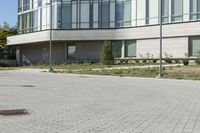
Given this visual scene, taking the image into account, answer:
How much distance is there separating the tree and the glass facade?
40.1 feet

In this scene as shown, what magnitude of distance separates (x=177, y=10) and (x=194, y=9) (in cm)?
216

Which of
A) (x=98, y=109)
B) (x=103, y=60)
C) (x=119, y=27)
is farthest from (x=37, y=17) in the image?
(x=98, y=109)

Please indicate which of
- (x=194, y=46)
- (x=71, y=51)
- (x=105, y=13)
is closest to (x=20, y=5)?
(x=71, y=51)

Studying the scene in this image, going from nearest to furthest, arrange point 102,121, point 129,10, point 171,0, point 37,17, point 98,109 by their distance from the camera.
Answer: point 102,121
point 98,109
point 171,0
point 129,10
point 37,17

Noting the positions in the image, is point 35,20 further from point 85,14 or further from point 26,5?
point 85,14

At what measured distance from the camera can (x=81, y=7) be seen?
59.8 m

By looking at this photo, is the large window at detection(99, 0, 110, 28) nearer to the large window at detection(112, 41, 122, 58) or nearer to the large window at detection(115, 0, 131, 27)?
the large window at detection(115, 0, 131, 27)

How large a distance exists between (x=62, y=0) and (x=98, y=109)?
48126 millimetres

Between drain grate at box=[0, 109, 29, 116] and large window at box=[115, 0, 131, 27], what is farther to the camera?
large window at box=[115, 0, 131, 27]

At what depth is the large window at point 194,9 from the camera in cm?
4872

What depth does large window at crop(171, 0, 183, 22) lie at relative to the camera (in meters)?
50.1

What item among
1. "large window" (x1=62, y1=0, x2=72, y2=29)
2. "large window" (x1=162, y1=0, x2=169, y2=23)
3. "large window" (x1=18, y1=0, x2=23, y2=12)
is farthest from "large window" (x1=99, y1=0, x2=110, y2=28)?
"large window" (x1=18, y1=0, x2=23, y2=12)

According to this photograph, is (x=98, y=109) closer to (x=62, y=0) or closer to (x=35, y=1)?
(x=62, y=0)

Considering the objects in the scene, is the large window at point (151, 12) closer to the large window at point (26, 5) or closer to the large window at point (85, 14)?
the large window at point (85, 14)
